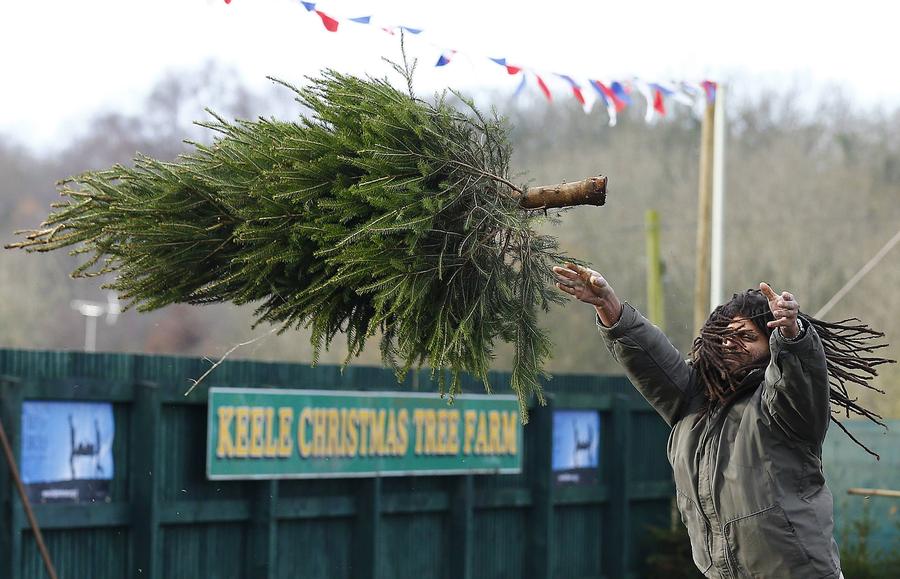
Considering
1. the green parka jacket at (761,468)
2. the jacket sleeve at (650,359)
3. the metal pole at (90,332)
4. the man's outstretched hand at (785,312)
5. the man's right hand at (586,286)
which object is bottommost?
the green parka jacket at (761,468)

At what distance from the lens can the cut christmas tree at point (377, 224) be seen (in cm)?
400

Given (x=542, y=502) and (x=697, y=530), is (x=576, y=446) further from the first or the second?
(x=697, y=530)

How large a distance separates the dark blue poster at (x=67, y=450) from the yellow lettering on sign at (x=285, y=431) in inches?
49.2

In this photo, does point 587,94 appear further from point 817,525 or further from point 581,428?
point 817,525

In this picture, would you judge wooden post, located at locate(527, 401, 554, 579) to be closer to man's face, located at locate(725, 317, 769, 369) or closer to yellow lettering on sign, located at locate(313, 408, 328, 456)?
yellow lettering on sign, located at locate(313, 408, 328, 456)

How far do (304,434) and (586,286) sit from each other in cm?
562

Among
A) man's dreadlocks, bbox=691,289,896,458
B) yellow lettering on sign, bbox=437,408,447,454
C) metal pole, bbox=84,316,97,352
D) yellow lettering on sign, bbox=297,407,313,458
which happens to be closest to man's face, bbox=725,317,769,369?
man's dreadlocks, bbox=691,289,896,458

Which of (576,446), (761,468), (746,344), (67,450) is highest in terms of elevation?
(746,344)

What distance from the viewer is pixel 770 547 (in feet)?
12.6

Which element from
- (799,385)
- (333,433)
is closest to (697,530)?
(799,385)

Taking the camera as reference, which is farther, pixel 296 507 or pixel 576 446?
pixel 576 446

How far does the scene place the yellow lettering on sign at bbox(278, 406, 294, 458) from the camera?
9086 mm

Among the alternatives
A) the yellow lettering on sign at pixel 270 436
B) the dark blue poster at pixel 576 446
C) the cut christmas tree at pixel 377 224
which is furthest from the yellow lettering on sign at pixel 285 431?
the cut christmas tree at pixel 377 224

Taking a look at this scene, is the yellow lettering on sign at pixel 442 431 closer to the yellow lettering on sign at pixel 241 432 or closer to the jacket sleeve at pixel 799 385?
the yellow lettering on sign at pixel 241 432
